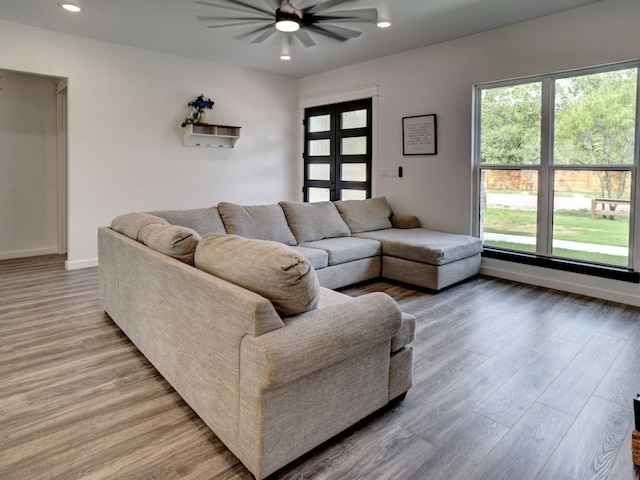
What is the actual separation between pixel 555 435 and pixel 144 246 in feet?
7.78

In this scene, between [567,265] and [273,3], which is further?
[567,265]

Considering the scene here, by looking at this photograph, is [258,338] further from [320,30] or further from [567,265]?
[567,265]

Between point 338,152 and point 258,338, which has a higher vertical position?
point 338,152

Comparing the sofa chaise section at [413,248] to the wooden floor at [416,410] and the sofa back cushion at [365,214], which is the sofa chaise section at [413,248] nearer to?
the sofa back cushion at [365,214]

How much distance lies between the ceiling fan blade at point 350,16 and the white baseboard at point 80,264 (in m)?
3.88

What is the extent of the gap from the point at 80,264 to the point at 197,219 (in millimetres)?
2284

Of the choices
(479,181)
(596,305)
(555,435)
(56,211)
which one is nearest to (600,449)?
(555,435)

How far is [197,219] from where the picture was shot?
12.2 feet

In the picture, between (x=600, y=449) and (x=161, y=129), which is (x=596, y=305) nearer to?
(x=600, y=449)

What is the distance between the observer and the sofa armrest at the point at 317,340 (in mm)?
1454

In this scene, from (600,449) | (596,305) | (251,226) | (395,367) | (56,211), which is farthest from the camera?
(56,211)

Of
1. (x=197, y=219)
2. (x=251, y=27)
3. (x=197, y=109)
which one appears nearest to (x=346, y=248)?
(x=197, y=219)

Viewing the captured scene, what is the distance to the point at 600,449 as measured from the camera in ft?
5.93

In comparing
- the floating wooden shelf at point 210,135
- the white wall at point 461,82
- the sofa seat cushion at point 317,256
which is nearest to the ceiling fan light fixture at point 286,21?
the sofa seat cushion at point 317,256
